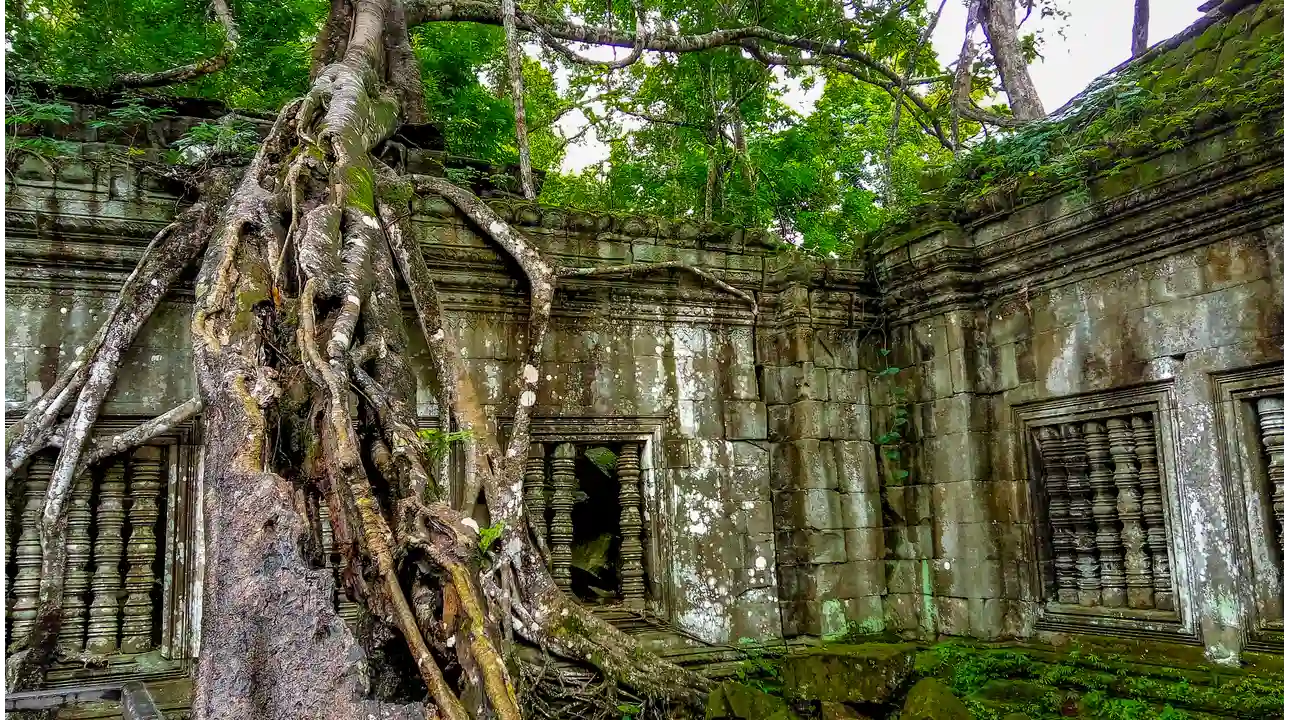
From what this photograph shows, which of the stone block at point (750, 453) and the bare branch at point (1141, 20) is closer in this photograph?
the stone block at point (750, 453)

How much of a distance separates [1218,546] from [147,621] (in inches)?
233

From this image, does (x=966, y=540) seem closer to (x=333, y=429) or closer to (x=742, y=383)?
(x=742, y=383)

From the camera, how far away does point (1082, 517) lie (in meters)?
5.69

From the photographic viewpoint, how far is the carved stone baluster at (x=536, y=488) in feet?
19.5

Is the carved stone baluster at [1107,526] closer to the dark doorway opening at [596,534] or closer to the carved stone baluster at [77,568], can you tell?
the dark doorway opening at [596,534]

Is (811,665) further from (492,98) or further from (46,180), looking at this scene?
(492,98)

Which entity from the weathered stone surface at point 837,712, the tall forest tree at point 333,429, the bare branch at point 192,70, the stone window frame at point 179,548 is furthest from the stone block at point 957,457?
the bare branch at point 192,70

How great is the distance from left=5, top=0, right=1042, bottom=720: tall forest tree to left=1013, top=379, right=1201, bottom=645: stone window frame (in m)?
2.35

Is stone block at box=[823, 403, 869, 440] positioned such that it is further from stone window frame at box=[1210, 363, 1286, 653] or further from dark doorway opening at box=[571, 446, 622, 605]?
stone window frame at box=[1210, 363, 1286, 653]

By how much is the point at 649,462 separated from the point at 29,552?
145 inches

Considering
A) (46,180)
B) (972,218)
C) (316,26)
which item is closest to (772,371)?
(972,218)

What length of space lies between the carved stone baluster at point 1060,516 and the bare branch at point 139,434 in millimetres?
5225

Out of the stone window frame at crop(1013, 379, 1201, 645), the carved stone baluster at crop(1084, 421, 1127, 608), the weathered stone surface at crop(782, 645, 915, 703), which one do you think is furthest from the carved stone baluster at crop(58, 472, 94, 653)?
the carved stone baluster at crop(1084, 421, 1127, 608)

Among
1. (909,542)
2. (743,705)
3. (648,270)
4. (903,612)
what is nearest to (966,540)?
(909,542)
